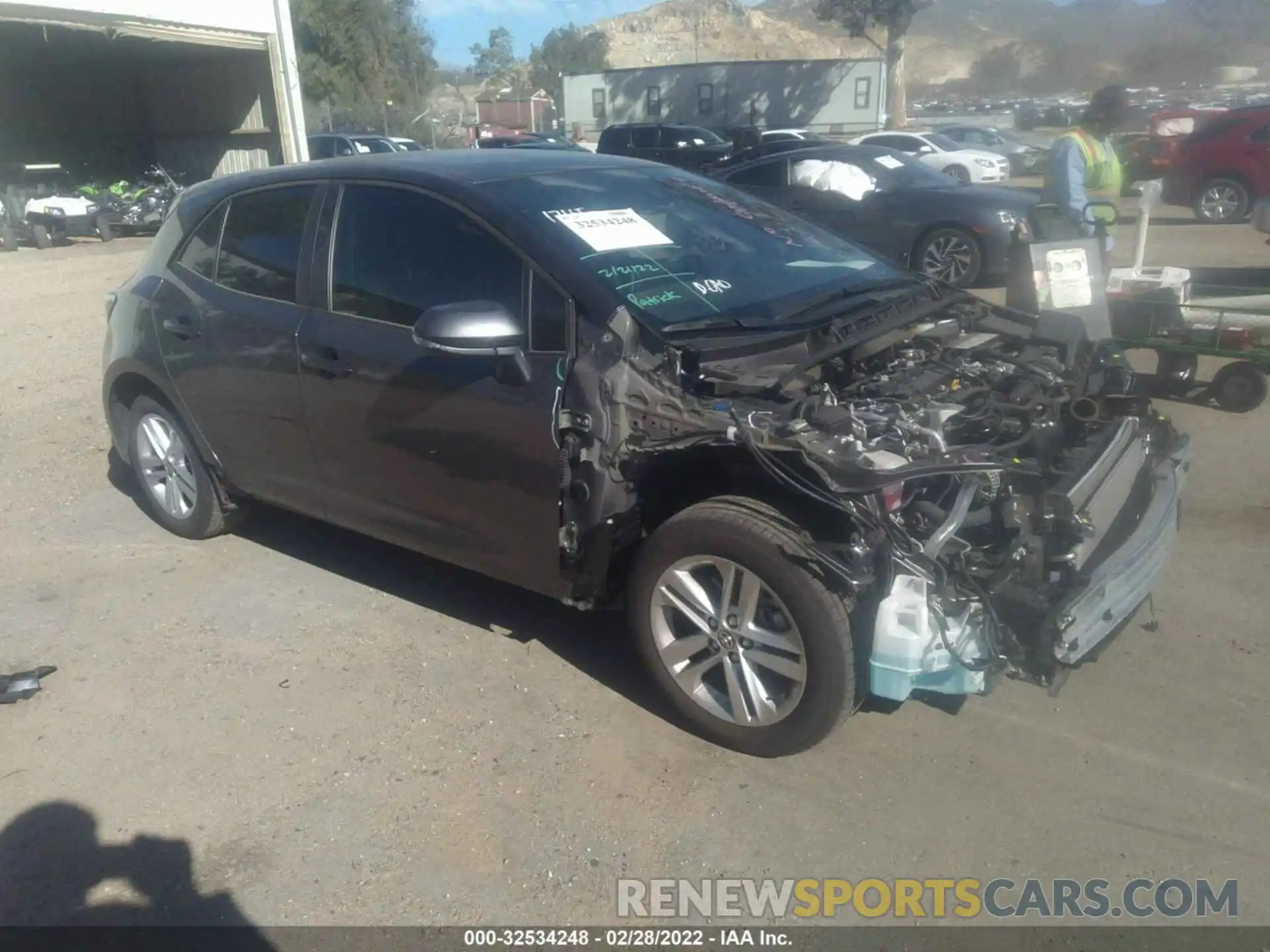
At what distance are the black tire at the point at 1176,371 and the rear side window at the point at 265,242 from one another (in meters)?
5.48

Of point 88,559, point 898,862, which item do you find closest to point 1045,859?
point 898,862

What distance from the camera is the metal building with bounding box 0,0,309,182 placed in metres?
17.9

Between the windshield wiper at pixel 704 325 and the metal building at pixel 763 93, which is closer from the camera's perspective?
the windshield wiper at pixel 704 325

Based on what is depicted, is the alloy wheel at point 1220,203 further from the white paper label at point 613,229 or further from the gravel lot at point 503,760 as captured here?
the white paper label at point 613,229

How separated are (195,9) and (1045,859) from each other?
65.2 ft

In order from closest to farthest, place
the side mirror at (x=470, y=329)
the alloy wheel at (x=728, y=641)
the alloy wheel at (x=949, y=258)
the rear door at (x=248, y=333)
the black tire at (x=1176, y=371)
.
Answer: the alloy wheel at (x=728, y=641), the side mirror at (x=470, y=329), the rear door at (x=248, y=333), the black tire at (x=1176, y=371), the alloy wheel at (x=949, y=258)

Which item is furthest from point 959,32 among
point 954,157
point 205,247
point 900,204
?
point 205,247

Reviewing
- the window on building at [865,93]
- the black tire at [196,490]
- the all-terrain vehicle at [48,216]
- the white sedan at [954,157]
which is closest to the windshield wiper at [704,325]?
the black tire at [196,490]

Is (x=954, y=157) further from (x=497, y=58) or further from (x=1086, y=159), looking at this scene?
(x=497, y=58)

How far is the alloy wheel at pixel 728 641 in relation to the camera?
3295mm

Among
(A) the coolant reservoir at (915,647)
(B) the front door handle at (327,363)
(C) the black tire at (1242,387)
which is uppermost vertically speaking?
(B) the front door handle at (327,363)

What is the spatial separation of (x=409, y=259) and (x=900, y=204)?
315 inches

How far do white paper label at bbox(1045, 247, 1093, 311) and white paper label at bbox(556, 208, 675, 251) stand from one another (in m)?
3.17

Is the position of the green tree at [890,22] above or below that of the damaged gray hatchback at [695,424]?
above
